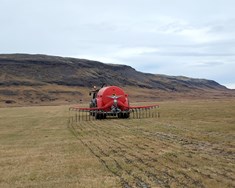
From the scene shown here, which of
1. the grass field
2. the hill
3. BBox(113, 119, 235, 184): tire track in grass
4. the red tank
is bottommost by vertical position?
the grass field

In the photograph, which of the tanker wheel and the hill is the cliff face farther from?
the tanker wheel

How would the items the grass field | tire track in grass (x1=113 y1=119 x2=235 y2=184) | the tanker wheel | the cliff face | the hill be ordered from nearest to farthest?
the grass field
tire track in grass (x1=113 y1=119 x2=235 y2=184)
the tanker wheel
the hill
the cliff face

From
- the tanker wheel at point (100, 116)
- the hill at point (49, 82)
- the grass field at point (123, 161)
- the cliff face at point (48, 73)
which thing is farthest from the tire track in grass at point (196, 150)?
the cliff face at point (48, 73)

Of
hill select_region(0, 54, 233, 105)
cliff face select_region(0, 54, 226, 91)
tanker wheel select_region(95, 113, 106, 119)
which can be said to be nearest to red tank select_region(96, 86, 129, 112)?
tanker wheel select_region(95, 113, 106, 119)

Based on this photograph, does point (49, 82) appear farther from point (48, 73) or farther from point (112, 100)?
point (112, 100)

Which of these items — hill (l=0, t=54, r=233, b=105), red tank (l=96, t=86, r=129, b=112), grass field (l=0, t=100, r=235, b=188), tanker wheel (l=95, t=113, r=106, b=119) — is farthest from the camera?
hill (l=0, t=54, r=233, b=105)

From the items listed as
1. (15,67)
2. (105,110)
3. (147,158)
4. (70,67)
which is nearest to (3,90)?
(15,67)

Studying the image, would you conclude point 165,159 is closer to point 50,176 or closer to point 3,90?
point 50,176

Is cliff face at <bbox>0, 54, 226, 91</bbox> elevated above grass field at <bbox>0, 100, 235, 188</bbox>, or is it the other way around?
cliff face at <bbox>0, 54, 226, 91</bbox>

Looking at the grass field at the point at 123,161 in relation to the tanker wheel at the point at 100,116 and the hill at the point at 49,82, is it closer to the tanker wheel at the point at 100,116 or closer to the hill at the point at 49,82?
the tanker wheel at the point at 100,116

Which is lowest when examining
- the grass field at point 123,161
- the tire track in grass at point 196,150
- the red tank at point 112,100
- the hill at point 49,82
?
the grass field at point 123,161

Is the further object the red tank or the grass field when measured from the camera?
the red tank

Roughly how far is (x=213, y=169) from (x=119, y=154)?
4569 millimetres

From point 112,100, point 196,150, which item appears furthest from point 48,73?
point 196,150
